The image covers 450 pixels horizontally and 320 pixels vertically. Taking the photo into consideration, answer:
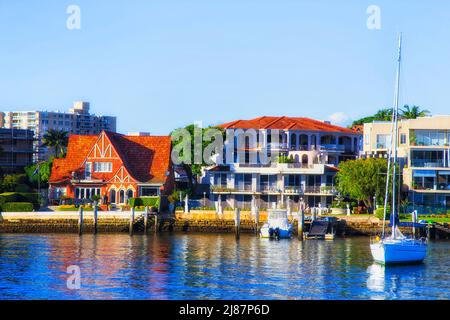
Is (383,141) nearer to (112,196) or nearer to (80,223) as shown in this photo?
(112,196)

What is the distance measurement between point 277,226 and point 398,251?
22.1 m

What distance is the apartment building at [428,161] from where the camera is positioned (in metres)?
106

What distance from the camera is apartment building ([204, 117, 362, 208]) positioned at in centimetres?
11100

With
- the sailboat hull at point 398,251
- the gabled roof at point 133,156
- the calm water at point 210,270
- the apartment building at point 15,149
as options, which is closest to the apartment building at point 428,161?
the calm water at point 210,270

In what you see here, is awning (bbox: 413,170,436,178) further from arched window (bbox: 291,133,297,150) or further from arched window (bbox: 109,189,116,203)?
arched window (bbox: 109,189,116,203)

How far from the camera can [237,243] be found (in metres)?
88.0

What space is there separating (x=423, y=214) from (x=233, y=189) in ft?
70.6

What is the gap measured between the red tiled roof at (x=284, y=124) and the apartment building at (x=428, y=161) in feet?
58.3

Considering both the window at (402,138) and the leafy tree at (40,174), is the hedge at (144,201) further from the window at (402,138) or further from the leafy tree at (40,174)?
the window at (402,138)

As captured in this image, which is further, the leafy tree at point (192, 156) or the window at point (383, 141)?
the leafy tree at point (192, 156)

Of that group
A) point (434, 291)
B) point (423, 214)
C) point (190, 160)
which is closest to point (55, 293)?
point (434, 291)

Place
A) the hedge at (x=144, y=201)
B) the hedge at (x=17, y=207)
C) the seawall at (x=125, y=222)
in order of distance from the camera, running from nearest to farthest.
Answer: the seawall at (x=125, y=222), the hedge at (x=17, y=207), the hedge at (x=144, y=201)
